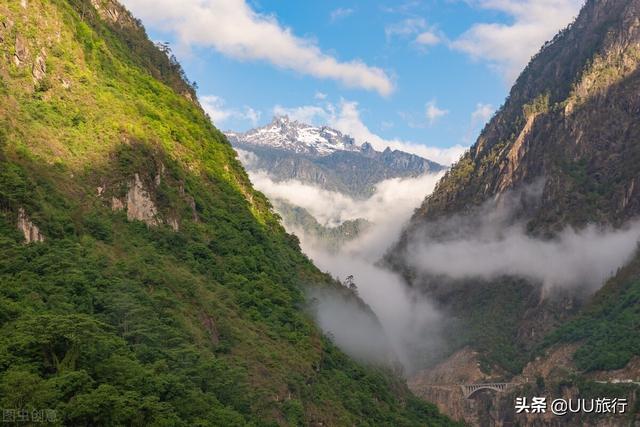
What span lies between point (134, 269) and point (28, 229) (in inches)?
449

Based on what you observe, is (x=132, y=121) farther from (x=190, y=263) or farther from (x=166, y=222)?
(x=190, y=263)

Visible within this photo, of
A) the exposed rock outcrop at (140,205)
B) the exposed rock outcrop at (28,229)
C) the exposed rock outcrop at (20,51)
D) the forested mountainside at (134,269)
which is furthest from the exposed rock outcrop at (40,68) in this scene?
the exposed rock outcrop at (28,229)

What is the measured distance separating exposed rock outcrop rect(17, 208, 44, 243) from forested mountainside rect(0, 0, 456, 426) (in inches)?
5.2

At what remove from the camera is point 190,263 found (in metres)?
92.9

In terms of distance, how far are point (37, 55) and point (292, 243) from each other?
66.4 m

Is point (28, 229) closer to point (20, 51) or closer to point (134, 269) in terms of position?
point (134, 269)

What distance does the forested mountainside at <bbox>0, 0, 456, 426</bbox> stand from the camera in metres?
55.3

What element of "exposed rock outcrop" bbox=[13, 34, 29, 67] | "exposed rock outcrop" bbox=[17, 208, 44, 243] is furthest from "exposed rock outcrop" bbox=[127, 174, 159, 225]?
"exposed rock outcrop" bbox=[17, 208, 44, 243]

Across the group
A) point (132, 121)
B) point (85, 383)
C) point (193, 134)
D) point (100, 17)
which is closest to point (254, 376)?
point (85, 383)

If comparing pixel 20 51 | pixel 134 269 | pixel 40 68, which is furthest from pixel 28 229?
pixel 40 68

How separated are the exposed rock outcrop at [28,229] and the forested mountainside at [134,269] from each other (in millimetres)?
132

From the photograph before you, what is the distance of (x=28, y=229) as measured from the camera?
6950cm

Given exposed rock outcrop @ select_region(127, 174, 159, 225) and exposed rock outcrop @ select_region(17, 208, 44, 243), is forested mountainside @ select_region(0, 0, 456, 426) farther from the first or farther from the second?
exposed rock outcrop @ select_region(127, 174, 159, 225)

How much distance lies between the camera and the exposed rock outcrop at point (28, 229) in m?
68.8
